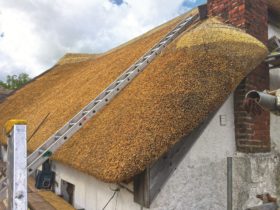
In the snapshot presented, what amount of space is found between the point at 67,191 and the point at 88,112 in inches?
101

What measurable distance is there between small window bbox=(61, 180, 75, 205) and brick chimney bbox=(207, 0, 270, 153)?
9.86 ft

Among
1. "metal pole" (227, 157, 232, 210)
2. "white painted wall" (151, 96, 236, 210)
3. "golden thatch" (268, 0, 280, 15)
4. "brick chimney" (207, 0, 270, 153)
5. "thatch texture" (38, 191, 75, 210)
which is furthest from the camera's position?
"golden thatch" (268, 0, 280, 15)

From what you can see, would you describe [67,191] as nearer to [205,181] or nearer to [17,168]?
[205,181]

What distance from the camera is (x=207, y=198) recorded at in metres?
3.98

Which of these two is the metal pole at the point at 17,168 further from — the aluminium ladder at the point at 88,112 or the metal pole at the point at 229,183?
the metal pole at the point at 229,183

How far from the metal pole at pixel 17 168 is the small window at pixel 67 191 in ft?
9.60

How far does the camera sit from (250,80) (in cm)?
445

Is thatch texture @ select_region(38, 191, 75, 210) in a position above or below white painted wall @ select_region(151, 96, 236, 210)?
below

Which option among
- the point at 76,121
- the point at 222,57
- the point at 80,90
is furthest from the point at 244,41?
the point at 80,90

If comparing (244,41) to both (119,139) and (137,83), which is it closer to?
(137,83)

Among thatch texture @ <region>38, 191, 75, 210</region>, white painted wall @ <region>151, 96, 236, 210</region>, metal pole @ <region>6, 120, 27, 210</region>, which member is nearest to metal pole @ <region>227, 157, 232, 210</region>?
white painted wall @ <region>151, 96, 236, 210</region>

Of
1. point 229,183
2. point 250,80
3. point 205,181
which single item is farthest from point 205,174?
point 250,80

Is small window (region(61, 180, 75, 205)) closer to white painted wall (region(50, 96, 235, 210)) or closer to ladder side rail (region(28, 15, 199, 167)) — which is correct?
white painted wall (region(50, 96, 235, 210))

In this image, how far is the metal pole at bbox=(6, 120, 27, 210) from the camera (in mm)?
2604
